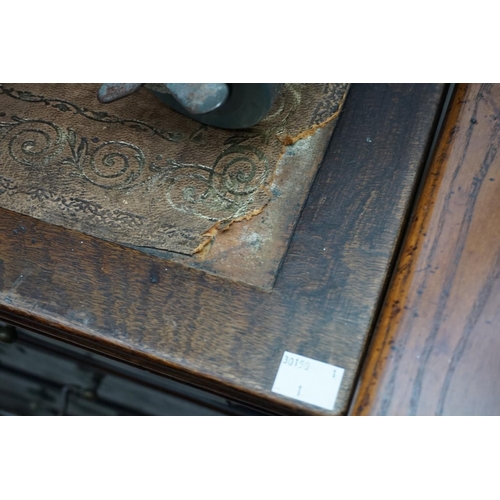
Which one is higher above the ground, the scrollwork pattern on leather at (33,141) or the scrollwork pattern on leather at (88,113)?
the scrollwork pattern on leather at (88,113)

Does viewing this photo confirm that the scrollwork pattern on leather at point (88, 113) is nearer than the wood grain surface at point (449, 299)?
No

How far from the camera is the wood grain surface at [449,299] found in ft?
2.03

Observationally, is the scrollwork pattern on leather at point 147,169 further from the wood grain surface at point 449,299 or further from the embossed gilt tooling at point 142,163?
the wood grain surface at point 449,299

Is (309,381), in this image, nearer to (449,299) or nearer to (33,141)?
(449,299)

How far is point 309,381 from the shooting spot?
624 mm

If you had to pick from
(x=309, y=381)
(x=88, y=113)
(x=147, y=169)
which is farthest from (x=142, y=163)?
(x=309, y=381)

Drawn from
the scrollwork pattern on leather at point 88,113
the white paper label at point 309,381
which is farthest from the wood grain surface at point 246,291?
the scrollwork pattern on leather at point 88,113

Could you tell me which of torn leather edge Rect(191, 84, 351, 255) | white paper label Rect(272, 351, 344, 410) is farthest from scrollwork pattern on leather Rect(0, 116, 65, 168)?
white paper label Rect(272, 351, 344, 410)

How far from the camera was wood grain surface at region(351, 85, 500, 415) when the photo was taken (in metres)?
0.62

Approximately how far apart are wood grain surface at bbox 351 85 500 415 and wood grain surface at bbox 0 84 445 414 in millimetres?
25

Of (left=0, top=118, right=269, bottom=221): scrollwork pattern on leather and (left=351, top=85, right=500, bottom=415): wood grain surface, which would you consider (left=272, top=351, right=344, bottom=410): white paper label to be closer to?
(left=351, top=85, right=500, bottom=415): wood grain surface

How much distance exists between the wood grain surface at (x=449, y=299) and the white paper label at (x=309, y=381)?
0.11 ft

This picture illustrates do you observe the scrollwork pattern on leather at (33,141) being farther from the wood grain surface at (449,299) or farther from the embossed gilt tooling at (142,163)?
the wood grain surface at (449,299)

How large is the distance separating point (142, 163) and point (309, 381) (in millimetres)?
367
